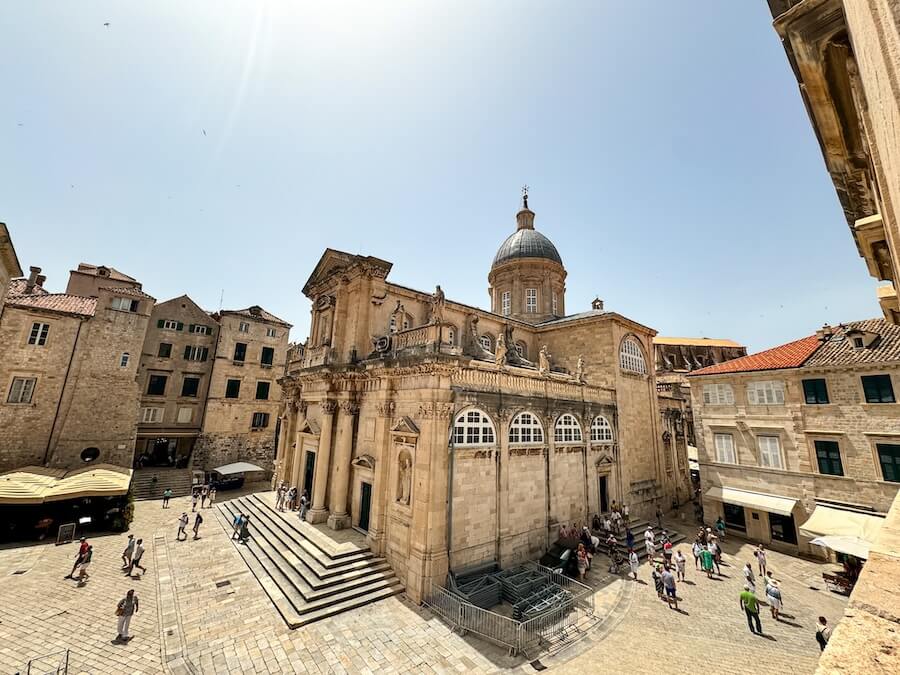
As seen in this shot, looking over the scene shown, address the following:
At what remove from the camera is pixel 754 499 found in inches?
821

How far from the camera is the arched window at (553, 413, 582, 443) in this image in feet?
64.5

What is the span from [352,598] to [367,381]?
30.6 feet

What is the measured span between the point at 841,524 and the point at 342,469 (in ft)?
78.4

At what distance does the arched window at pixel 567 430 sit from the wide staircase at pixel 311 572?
10.5m

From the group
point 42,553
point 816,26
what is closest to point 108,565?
point 42,553

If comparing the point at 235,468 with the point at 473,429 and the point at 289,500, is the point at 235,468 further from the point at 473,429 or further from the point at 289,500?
the point at 473,429

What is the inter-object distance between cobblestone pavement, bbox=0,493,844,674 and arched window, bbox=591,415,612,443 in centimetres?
797

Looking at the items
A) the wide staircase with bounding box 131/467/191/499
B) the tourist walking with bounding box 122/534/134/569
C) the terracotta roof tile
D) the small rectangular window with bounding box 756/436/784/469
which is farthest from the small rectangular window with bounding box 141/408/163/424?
the small rectangular window with bounding box 756/436/784/469

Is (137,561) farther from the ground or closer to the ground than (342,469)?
closer to the ground

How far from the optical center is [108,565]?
15.5m

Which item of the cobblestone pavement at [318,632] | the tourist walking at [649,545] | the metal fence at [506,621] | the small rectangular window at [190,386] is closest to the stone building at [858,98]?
the cobblestone pavement at [318,632]

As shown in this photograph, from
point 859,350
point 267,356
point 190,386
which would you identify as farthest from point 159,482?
point 859,350

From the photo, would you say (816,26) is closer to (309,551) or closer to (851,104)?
(851,104)

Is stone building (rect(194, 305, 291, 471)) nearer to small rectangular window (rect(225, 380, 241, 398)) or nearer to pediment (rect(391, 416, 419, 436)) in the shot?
small rectangular window (rect(225, 380, 241, 398))
